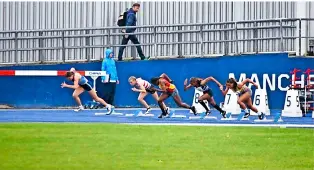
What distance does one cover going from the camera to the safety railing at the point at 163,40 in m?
35.9

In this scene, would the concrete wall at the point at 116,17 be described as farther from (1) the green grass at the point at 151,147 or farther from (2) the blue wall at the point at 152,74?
(1) the green grass at the point at 151,147

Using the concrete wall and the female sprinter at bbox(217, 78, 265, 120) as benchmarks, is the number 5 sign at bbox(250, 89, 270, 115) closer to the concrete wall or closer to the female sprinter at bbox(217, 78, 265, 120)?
the female sprinter at bbox(217, 78, 265, 120)

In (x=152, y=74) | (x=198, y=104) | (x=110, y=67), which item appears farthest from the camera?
(x=152, y=74)

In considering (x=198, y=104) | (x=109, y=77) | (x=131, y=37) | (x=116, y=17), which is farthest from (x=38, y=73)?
(x=198, y=104)

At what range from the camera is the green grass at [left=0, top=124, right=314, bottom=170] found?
62.3ft

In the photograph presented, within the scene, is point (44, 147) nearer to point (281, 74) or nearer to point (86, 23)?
point (281, 74)

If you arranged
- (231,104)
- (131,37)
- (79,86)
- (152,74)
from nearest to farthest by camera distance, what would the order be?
(231,104), (79,86), (152,74), (131,37)

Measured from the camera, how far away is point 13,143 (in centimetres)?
2269

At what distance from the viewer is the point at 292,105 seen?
32.1 meters

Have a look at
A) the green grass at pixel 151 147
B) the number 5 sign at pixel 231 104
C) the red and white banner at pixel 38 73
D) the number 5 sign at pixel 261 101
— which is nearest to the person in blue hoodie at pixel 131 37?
the red and white banner at pixel 38 73

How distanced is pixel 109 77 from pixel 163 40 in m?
2.27

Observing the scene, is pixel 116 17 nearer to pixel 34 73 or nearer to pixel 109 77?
pixel 109 77

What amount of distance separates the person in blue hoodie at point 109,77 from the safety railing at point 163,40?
0.75 m

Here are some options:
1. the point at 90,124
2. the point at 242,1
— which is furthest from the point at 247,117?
the point at 242,1
